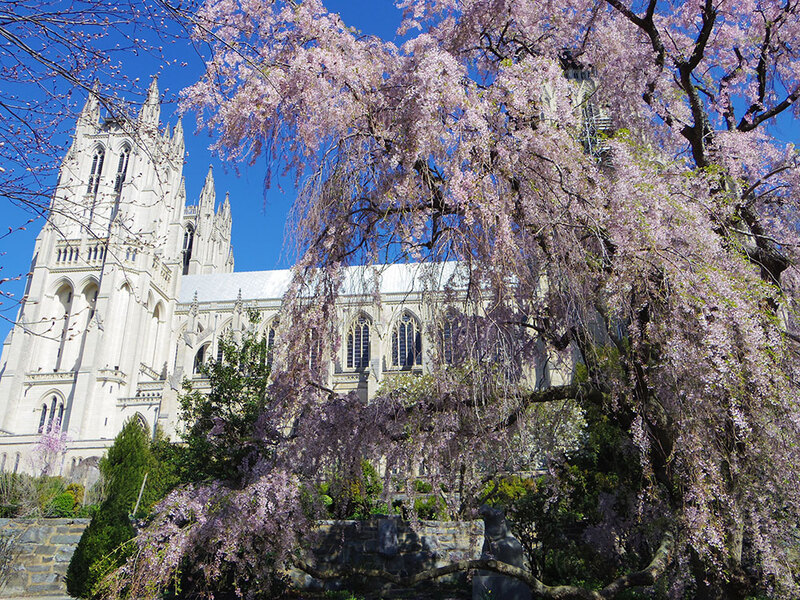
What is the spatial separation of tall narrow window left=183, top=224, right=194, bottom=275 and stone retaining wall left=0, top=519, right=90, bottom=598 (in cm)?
4714

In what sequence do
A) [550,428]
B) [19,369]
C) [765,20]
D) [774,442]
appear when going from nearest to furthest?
[774,442] → [550,428] → [765,20] → [19,369]

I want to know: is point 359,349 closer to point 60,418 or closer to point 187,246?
point 60,418

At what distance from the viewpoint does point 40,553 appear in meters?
13.6

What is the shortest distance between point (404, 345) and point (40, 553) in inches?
1195

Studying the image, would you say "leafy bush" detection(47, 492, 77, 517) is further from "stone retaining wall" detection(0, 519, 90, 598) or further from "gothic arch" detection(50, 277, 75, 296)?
"gothic arch" detection(50, 277, 75, 296)

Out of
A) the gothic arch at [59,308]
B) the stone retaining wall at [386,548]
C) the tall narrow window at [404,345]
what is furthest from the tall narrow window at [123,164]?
the stone retaining wall at [386,548]

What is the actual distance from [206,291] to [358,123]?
47.6 m

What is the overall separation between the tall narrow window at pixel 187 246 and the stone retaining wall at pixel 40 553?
4714cm

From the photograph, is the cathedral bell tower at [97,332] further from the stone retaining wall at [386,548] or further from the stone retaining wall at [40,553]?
the stone retaining wall at [386,548]

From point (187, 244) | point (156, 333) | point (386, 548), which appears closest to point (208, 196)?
point (187, 244)

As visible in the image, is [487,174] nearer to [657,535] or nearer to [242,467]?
[657,535]

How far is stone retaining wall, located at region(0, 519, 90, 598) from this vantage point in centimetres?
1316

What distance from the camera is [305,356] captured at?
729 cm

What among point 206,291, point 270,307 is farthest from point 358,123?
point 206,291
